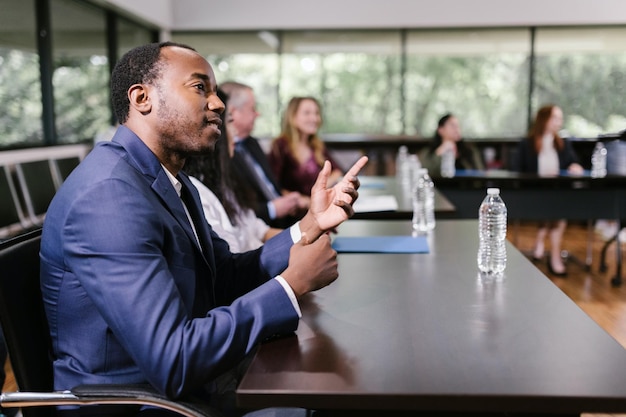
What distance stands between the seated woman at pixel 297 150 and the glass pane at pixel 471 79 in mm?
3378

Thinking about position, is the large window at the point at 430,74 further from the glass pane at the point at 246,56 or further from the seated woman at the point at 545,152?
the seated woman at the point at 545,152

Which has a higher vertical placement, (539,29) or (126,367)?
(539,29)

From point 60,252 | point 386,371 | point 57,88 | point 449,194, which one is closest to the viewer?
point 386,371

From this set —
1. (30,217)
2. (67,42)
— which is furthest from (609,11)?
(30,217)

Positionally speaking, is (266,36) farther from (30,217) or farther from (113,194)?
(113,194)

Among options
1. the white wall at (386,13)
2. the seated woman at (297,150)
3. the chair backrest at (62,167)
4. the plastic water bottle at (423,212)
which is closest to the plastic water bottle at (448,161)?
the seated woman at (297,150)

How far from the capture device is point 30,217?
12.8 feet

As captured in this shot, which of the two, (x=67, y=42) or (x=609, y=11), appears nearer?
(x=67, y=42)

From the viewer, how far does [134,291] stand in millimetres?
1006

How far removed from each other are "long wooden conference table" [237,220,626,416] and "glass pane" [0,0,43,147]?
3291mm

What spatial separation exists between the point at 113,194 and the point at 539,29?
22.6 ft

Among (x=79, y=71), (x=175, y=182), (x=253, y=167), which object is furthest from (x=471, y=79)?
(x=175, y=182)

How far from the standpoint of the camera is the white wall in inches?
272

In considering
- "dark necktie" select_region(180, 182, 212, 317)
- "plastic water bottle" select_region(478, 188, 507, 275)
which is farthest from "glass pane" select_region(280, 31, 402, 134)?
"dark necktie" select_region(180, 182, 212, 317)
